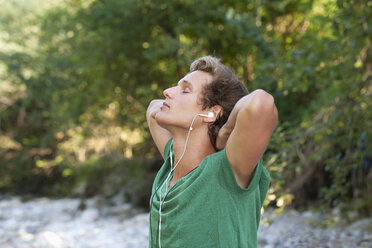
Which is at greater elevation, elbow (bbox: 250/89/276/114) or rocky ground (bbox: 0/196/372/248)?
elbow (bbox: 250/89/276/114)

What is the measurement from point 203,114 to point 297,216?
5.82 m

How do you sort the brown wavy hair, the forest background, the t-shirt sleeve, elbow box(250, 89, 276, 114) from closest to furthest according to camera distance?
1. elbow box(250, 89, 276, 114)
2. the t-shirt sleeve
3. the brown wavy hair
4. the forest background

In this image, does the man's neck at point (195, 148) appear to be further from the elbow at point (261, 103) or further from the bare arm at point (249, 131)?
the elbow at point (261, 103)

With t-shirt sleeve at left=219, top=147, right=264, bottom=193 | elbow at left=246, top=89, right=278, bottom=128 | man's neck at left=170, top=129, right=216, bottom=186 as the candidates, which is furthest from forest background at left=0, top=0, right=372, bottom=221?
elbow at left=246, top=89, right=278, bottom=128

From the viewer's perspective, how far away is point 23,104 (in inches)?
506

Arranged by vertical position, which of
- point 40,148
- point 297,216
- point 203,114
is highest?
point 203,114

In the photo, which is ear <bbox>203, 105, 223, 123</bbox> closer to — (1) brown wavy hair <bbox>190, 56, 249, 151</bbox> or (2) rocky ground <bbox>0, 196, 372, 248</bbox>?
(1) brown wavy hair <bbox>190, 56, 249, 151</bbox>

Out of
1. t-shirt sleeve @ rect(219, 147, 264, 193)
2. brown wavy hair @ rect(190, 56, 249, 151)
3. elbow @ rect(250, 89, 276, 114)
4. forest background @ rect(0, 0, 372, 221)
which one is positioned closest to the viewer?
elbow @ rect(250, 89, 276, 114)

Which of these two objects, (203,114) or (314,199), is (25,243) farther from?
(203,114)

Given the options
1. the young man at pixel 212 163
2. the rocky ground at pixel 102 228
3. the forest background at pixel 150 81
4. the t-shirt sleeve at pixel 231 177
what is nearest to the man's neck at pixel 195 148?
the young man at pixel 212 163

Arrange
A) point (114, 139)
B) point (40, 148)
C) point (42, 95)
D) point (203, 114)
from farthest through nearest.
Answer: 1. point (40, 148)
2. point (42, 95)
3. point (114, 139)
4. point (203, 114)

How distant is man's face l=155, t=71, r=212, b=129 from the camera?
1797 mm

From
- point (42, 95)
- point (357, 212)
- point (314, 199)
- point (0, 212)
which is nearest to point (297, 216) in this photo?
point (314, 199)

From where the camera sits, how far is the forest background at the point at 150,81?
4352 mm
